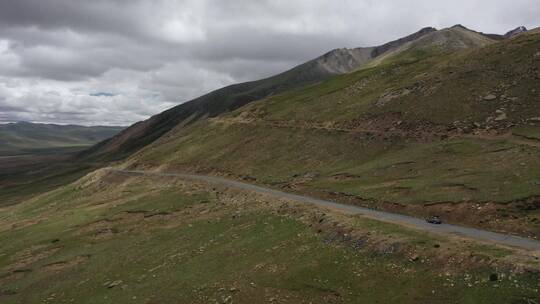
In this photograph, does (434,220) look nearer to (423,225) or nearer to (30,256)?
(423,225)

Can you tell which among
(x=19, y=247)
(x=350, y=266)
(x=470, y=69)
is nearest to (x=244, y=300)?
(x=350, y=266)

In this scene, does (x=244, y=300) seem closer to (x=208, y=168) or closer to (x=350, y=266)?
(x=350, y=266)

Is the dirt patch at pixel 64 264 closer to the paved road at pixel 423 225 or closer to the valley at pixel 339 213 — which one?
the valley at pixel 339 213

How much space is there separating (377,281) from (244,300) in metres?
7.89

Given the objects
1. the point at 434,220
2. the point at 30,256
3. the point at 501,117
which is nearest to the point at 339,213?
the point at 434,220

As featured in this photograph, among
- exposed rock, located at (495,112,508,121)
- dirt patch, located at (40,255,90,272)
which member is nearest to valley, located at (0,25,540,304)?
exposed rock, located at (495,112,508,121)

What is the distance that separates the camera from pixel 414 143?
67.1 m

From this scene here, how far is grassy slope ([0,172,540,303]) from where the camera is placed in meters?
26.3

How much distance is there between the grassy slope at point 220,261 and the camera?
1037 inches

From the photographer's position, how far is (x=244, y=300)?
2925 cm

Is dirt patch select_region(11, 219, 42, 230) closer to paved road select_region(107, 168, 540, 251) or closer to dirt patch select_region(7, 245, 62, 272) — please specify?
dirt patch select_region(7, 245, 62, 272)

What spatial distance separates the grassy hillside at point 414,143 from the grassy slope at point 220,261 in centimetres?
A: 895

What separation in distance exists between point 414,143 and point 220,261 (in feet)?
128

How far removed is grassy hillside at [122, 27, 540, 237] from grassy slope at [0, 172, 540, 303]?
352 inches
